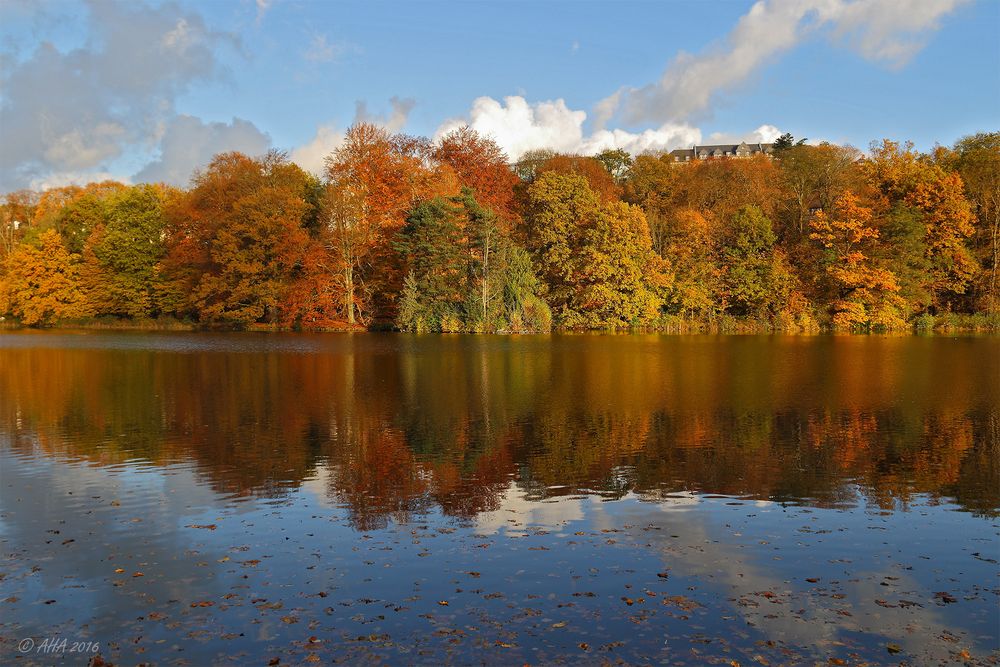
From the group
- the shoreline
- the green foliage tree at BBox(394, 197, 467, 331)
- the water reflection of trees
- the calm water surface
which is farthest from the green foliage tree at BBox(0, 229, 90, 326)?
the calm water surface

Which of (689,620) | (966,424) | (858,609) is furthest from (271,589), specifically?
(966,424)

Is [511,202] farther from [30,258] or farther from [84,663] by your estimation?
[84,663]

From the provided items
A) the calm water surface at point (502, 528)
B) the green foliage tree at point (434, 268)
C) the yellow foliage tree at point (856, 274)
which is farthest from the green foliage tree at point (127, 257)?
the yellow foliage tree at point (856, 274)

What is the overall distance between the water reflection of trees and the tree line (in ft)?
82.0

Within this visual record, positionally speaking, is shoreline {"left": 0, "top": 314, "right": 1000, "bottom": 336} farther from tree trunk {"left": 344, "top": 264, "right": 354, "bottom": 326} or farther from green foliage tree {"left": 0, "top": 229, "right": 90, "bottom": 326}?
green foliage tree {"left": 0, "top": 229, "right": 90, "bottom": 326}

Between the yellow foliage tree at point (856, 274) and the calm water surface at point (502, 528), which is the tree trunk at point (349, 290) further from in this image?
the calm water surface at point (502, 528)

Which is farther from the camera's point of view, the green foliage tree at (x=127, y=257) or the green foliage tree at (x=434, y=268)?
the green foliage tree at (x=127, y=257)

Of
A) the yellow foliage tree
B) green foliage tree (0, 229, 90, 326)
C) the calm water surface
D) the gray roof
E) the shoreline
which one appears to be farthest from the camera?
the gray roof

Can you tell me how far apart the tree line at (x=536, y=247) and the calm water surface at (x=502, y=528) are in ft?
119

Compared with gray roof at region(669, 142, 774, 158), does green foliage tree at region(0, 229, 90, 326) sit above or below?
below

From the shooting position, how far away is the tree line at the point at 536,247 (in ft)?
184

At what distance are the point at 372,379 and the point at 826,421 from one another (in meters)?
14.8

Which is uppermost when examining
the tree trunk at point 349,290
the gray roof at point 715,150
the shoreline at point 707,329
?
the gray roof at point 715,150

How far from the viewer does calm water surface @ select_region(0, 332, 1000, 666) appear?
20.3 ft
